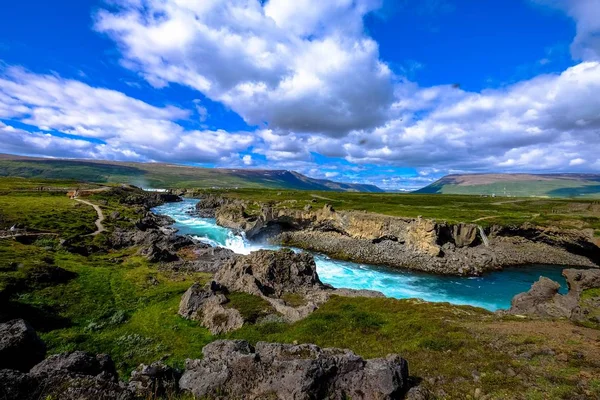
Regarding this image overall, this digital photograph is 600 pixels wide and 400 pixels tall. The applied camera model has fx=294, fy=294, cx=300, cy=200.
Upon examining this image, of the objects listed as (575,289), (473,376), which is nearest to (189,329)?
(473,376)

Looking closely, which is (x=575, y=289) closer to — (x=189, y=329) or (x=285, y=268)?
(x=285, y=268)

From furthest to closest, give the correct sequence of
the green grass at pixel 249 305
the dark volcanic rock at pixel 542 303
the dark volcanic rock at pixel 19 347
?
the dark volcanic rock at pixel 542 303 → the green grass at pixel 249 305 → the dark volcanic rock at pixel 19 347

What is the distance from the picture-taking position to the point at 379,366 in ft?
40.3

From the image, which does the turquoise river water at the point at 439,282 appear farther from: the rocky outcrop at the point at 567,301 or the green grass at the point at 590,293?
the green grass at the point at 590,293

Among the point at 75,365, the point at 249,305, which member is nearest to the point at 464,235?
the point at 249,305

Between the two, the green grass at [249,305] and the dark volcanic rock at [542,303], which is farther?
the dark volcanic rock at [542,303]

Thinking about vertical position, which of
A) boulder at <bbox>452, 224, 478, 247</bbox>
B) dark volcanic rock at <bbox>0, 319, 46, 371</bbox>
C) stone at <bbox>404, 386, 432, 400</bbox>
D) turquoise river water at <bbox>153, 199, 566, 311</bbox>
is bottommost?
turquoise river water at <bbox>153, 199, 566, 311</bbox>

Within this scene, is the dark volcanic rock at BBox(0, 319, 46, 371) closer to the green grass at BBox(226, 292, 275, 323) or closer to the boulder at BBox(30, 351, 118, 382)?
the boulder at BBox(30, 351, 118, 382)

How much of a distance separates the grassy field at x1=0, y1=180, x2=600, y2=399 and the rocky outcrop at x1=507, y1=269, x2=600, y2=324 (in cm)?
691

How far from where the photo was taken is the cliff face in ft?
224

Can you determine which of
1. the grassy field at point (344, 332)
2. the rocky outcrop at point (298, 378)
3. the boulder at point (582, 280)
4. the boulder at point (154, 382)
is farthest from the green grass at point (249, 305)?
the boulder at point (582, 280)

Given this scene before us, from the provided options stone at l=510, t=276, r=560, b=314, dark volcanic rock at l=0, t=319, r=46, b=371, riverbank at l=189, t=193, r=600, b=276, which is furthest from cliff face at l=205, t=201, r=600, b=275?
dark volcanic rock at l=0, t=319, r=46, b=371

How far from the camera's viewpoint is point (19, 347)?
12.0 metres

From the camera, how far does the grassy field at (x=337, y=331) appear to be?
13.5m
